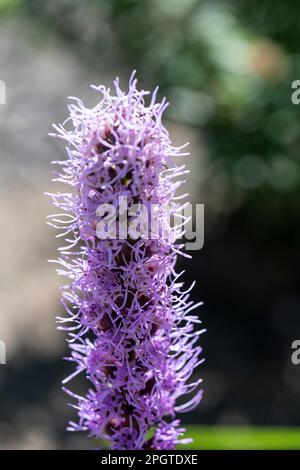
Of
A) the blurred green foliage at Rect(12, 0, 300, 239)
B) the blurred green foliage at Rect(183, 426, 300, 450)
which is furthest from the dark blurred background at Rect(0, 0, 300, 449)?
the blurred green foliage at Rect(183, 426, 300, 450)

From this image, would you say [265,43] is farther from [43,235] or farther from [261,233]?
[43,235]

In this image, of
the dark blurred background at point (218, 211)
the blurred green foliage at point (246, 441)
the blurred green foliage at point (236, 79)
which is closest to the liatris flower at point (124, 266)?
the blurred green foliage at point (246, 441)

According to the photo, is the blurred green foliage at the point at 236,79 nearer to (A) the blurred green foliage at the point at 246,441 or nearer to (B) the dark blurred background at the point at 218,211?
(B) the dark blurred background at the point at 218,211

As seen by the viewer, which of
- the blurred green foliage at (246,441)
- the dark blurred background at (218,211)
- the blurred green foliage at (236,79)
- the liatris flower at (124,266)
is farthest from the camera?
the blurred green foliage at (236,79)

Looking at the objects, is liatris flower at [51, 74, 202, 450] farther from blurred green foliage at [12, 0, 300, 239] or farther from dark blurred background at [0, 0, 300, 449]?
blurred green foliage at [12, 0, 300, 239]

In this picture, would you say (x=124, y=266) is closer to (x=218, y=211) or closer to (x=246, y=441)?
(x=246, y=441)

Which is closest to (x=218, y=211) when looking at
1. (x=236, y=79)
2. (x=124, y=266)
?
(x=236, y=79)
